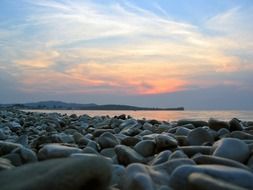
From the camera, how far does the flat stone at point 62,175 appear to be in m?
1.71

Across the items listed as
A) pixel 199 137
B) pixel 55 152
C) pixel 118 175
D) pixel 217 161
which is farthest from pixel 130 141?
pixel 217 161

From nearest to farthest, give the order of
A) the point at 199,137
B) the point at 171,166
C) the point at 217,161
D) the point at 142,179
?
1. the point at 142,179
2. the point at 217,161
3. the point at 171,166
4. the point at 199,137

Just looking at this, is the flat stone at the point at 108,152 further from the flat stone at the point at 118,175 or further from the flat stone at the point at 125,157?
the flat stone at the point at 118,175

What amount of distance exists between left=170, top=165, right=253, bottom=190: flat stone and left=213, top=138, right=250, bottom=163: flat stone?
0.69 m

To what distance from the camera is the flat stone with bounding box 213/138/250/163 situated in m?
2.58

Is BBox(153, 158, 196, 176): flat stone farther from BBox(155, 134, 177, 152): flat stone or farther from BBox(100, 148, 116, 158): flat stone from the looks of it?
BBox(100, 148, 116, 158): flat stone

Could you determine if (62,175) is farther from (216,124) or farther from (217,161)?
(216,124)

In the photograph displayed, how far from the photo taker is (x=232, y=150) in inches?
103

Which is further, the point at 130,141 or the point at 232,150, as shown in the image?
the point at 130,141

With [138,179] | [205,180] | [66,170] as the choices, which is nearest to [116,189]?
[138,179]

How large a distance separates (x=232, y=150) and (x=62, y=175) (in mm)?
1354

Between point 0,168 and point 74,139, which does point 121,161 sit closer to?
point 0,168

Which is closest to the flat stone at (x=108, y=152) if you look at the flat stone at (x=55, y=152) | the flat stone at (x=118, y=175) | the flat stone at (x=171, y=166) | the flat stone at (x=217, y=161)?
the flat stone at (x=55, y=152)

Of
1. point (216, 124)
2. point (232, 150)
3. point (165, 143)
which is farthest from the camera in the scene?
point (216, 124)
